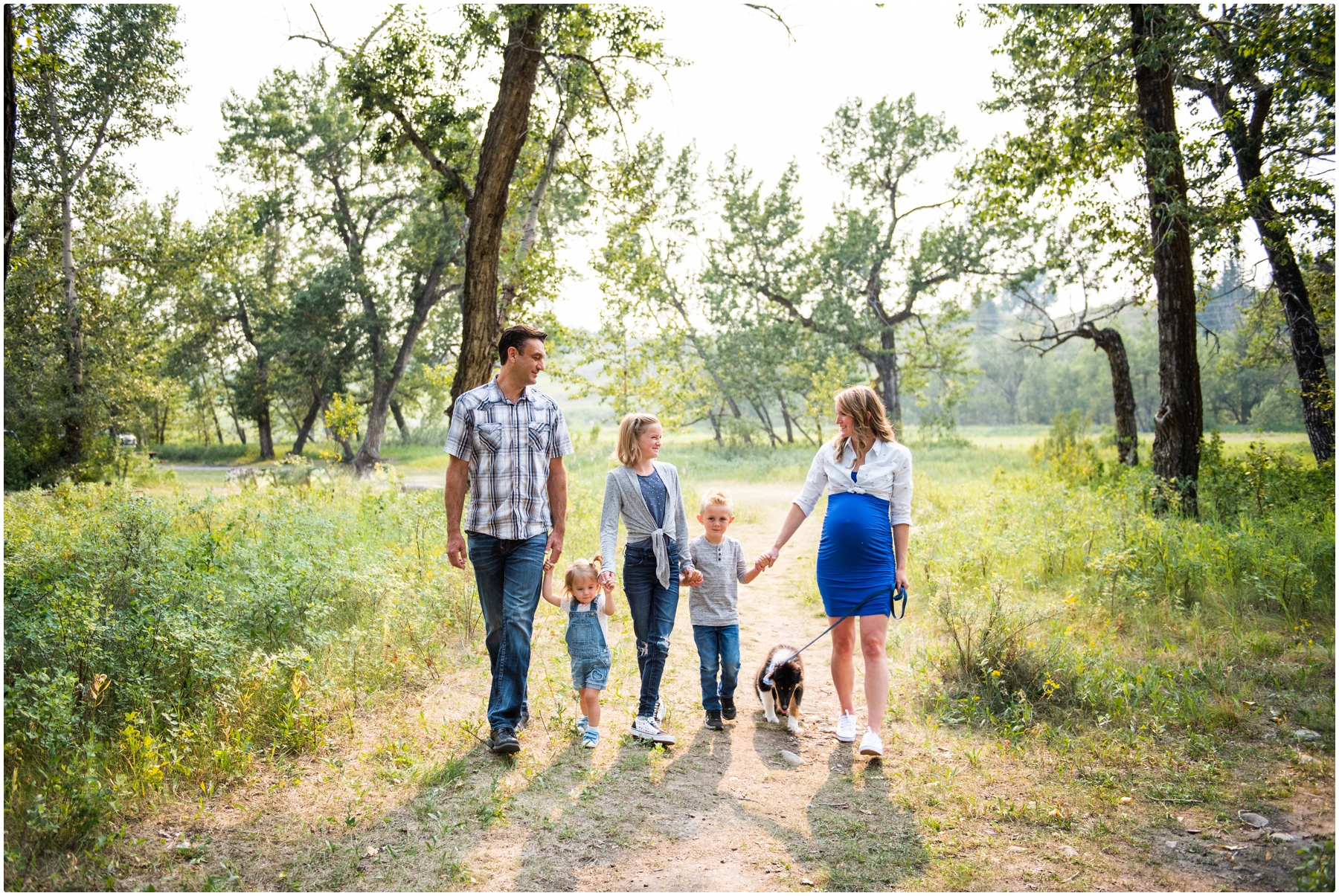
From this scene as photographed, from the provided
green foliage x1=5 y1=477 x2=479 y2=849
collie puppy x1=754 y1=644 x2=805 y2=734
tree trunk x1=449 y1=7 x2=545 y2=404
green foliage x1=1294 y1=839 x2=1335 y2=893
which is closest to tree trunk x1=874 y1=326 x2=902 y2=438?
tree trunk x1=449 y1=7 x2=545 y2=404

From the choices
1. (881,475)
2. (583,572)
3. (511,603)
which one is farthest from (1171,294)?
(511,603)

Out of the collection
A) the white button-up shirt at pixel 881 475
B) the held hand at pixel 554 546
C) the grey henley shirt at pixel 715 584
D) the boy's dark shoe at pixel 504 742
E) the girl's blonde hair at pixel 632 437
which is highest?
the girl's blonde hair at pixel 632 437

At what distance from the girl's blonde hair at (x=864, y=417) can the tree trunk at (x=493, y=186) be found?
4.46 m

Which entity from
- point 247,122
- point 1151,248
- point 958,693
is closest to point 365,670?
point 958,693

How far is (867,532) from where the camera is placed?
4.38 meters

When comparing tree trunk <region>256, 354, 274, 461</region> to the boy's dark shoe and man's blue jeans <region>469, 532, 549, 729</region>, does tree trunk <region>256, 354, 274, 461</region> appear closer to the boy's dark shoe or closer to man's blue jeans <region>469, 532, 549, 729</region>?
man's blue jeans <region>469, 532, 549, 729</region>

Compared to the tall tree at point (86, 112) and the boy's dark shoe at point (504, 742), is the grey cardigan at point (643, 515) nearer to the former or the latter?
the boy's dark shoe at point (504, 742)

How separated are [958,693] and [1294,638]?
2574 millimetres

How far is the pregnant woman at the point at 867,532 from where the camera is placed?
436 cm

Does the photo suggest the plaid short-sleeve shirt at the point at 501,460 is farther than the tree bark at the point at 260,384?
No

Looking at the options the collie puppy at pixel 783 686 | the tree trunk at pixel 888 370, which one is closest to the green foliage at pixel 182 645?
the collie puppy at pixel 783 686

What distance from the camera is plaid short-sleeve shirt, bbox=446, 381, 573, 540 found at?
4348 mm

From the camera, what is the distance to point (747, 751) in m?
4.61

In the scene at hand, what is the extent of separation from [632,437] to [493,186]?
433 centimetres
